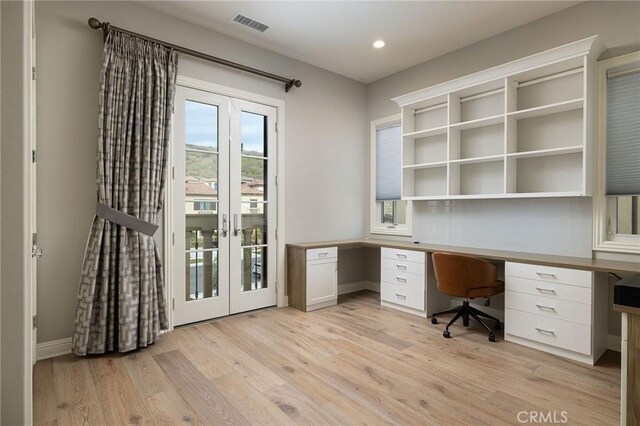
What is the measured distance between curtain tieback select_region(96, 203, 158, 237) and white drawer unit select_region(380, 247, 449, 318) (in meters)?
2.60

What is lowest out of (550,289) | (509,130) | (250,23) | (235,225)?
(550,289)

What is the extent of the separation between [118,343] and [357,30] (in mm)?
3717

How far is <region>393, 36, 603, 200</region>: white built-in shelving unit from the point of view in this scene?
294 cm

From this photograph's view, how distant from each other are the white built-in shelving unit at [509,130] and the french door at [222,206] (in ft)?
6.01

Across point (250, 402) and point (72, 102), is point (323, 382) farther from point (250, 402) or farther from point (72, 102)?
point (72, 102)

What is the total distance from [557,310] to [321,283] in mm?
2354

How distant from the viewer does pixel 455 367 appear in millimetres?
2543

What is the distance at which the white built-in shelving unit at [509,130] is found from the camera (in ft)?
9.64

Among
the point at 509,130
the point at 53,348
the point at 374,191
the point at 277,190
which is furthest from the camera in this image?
the point at 374,191

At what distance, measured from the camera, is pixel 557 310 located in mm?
2744

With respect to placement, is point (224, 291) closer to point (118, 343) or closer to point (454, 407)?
point (118, 343)

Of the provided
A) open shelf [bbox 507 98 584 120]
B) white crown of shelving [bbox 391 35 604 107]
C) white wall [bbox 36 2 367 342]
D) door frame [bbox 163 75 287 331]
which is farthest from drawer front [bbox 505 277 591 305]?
white wall [bbox 36 2 367 342]

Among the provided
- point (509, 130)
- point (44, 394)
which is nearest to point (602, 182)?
point (509, 130)

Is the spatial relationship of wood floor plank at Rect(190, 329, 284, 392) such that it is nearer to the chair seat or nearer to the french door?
the french door
